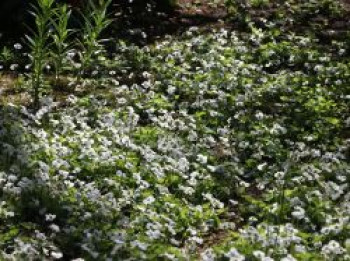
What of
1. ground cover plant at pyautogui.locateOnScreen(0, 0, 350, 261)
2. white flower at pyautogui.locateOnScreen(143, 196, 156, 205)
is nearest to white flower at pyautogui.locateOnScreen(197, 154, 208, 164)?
ground cover plant at pyautogui.locateOnScreen(0, 0, 350, 261)

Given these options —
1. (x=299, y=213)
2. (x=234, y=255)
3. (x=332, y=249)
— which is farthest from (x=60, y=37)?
(x=332, y=249)

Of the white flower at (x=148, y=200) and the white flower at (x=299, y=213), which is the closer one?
the white flower at (x=299, y=213)

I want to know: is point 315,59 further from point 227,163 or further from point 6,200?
point 6,200

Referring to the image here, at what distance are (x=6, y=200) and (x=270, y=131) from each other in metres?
3.57

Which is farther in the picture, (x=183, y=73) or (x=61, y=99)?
(x=183, y=73)

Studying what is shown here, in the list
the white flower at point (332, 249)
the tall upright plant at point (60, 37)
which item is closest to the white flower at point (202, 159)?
the white flower at point (332, 249)

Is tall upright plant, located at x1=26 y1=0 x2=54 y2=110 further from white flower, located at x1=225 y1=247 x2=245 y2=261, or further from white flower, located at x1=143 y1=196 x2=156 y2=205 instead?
white flower, located at x1=225 y1=247 x2=245 y2=261

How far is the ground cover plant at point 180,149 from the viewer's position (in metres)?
5.70

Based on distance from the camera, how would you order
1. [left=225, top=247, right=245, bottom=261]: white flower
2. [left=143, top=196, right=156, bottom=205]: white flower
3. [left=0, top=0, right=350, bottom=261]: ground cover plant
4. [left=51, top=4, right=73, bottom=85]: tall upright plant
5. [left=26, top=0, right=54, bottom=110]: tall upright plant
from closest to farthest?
[left=225, top=247, right=245, bottom=261]: white flower < [left=0, top=0, right=350, bottom=261]: ground cover plant < [left=143, top=196, right=156, bottom=205]: white flower < [left=26, top=0, right=54, bottom=110]: tall upright plant < [left=51, top=4, right=73, bottom=85]: tall upright plant

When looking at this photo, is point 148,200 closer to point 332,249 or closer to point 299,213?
point 299,213

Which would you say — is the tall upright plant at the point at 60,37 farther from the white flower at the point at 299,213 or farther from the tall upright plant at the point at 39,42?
the white flower at the point at 299,213

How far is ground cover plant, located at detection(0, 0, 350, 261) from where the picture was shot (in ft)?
18.7

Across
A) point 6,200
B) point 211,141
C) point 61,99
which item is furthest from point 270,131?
point 6,200

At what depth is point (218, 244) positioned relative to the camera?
598 cm
